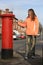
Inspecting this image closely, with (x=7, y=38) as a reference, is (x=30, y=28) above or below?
above

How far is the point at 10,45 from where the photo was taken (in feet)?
38.4

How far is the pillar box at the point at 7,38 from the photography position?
38.2 feet

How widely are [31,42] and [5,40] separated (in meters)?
0.99

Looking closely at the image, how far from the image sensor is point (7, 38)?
11727mm

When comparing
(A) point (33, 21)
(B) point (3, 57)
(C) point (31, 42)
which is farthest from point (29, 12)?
(B) point (3, 57)

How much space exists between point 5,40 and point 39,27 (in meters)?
1.37

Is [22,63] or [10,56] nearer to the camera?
[22,63]

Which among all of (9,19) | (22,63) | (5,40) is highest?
(9,19)

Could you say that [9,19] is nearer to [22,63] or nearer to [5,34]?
[5,34]

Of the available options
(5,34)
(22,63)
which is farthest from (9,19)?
(22,63)

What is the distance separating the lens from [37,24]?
38.1ft

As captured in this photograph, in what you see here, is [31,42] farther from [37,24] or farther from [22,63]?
[22,63]

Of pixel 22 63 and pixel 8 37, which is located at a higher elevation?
pixel 8 37

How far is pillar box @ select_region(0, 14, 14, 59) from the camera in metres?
11.6
